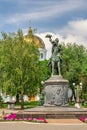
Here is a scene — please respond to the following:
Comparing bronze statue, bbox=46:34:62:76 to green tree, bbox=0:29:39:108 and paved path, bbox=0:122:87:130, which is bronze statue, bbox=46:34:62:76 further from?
green tree, bbox=0:29:39:108

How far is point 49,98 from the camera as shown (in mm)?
27016

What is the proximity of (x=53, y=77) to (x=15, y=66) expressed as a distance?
66.5 ft

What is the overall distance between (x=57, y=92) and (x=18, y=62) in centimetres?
2098

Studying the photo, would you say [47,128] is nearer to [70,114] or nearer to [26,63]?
[70,114]

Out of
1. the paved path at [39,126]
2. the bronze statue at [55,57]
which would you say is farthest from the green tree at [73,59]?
the paved path at [39,126]

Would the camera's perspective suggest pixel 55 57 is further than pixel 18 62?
No

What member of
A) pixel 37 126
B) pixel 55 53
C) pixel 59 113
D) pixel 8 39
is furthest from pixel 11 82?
pixel 37 126

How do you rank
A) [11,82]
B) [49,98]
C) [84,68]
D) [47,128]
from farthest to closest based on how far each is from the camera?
[84,68]
[11,82]
[49,98]
[47,128]

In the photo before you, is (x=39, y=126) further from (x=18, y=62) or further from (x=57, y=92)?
(x=18, y=62)

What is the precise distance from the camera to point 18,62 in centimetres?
4728

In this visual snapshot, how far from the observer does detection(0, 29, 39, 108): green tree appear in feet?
154

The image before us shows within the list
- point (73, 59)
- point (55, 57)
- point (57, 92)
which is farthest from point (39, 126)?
point (73, 59)

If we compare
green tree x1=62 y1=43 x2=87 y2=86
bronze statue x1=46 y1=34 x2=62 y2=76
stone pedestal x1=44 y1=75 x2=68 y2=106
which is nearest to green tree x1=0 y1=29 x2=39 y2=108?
bronze statue x1=46 y1=34 x2=62 y2=76

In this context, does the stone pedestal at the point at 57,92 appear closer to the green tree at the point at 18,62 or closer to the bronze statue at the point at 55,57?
the bronze statue at the point at 55,57
